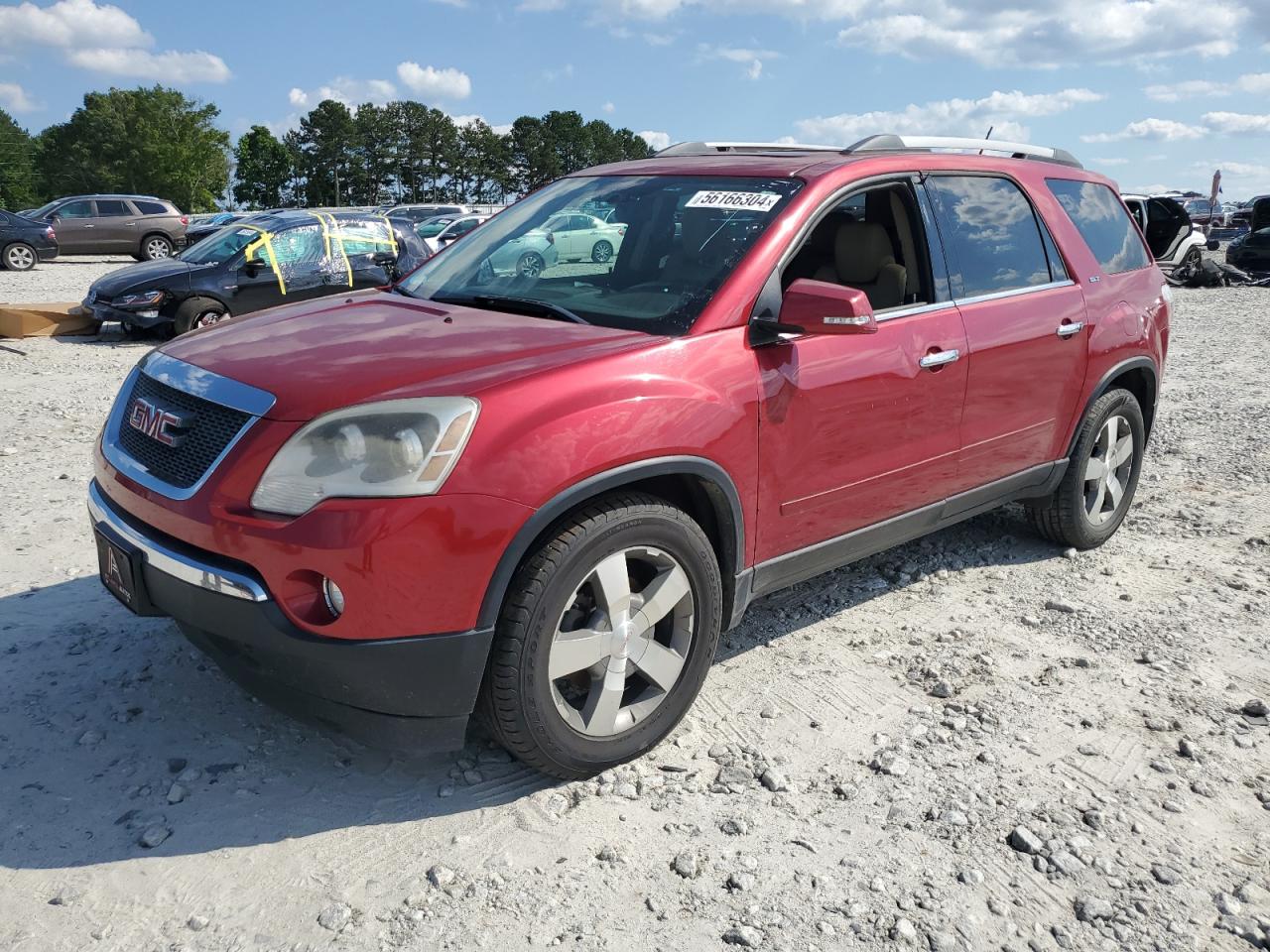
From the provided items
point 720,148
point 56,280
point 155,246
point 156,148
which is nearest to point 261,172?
point 156,148

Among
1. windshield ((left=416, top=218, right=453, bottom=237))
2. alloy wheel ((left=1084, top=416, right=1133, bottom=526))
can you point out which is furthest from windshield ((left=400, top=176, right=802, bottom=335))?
windshield ((left=416, top=218, right=453, bottom=237))

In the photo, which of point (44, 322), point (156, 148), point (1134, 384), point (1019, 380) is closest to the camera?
point (1019, 380)

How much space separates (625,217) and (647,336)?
0.96 m

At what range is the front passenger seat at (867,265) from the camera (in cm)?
394

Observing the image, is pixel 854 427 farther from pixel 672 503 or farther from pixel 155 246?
pixel 155 246

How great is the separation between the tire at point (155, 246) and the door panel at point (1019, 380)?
25738mm

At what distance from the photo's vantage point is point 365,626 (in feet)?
8.61

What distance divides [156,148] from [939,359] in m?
85.5

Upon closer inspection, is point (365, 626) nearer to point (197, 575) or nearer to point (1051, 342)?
point (197, 575)

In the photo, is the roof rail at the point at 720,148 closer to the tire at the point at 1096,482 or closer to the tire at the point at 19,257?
the tire at the point at 1096,482

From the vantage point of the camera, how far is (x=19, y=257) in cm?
2422

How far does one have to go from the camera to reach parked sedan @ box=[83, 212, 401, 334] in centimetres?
1168

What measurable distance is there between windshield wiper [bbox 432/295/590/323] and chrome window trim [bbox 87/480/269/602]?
4.26 feet

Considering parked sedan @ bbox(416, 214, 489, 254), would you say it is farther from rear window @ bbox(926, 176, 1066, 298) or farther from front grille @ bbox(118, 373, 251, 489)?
front grille @ bbox(118, 373, 251, 489)
